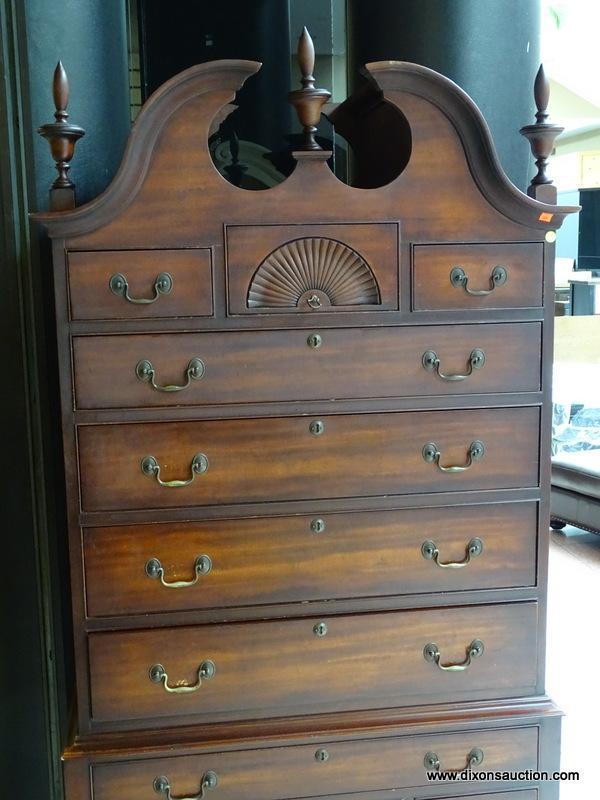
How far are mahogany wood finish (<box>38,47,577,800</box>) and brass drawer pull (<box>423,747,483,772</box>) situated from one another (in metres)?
0.01

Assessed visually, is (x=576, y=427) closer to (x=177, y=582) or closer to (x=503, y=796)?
(x=503, y=796)

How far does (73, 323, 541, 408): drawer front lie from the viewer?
143 centimetres

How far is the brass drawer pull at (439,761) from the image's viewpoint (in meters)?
1.59

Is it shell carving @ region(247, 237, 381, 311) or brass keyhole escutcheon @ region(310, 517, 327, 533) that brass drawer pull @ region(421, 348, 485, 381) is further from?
brass keyhole escutcheon @ region(310, 517, 327, 533)

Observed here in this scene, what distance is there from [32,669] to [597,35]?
21.8ft

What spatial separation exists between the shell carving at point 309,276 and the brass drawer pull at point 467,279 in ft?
0.49

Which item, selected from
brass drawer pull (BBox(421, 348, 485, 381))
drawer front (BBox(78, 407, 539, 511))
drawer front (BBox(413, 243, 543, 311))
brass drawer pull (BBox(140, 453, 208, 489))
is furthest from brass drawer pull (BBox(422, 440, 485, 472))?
brass drawer pull (BBox(140, 453, 208, 489))

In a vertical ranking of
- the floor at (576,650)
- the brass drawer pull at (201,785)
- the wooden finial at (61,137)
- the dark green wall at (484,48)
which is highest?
the dark green wall at (484,48)

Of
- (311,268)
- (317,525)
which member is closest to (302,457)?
(317,525)

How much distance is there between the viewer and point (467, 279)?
1503 millimetres

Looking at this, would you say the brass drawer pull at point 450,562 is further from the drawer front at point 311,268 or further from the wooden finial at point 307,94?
the wooden finial at point 307,94

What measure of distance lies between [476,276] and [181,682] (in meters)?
0.92

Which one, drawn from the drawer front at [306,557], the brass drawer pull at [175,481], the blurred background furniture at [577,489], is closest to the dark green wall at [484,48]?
the drawer front at [306,557]

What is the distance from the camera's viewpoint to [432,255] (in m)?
1.49
